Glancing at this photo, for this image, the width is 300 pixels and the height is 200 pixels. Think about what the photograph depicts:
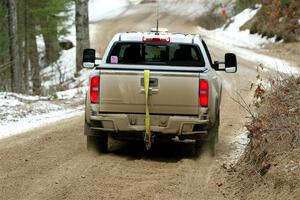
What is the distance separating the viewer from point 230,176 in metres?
8.18

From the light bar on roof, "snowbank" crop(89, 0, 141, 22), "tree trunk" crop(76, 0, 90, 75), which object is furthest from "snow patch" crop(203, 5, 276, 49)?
the light bar on roof

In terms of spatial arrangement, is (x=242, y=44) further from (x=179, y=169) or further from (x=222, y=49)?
(x=179, y=169)

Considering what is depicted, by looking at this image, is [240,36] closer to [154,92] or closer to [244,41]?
[244,41]

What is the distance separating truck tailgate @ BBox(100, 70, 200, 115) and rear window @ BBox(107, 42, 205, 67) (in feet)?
3.48

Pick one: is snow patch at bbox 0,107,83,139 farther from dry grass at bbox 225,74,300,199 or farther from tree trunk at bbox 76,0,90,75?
tree trunk at bbox 76,0,90,75

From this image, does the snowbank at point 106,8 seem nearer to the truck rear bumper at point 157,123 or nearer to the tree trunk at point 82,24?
the tree trunk at point 82,24

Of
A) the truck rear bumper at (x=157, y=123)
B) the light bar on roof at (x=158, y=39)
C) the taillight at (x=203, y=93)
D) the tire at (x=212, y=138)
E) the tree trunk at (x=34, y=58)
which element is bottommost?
the tree trunk at (x=34, y=58)

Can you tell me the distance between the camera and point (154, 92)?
890 centimetres

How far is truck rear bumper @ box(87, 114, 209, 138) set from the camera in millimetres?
9008

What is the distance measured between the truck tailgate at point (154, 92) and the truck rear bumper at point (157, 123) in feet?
0.29

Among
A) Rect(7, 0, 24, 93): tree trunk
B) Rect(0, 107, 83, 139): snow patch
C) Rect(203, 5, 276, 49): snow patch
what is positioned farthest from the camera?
Rect(203, 5, 276, 49): snow patch

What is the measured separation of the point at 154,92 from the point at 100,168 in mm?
1313

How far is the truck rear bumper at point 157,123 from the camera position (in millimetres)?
9008

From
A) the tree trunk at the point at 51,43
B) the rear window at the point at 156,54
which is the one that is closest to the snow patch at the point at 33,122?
the rear window at the point at 156,54
